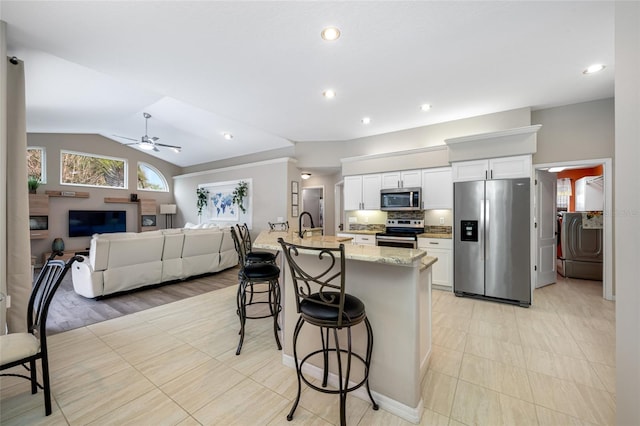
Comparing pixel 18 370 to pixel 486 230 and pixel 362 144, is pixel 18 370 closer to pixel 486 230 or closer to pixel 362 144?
pixel 486 230

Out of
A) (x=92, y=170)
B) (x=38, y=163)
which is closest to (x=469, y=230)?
(x=92, y=170)

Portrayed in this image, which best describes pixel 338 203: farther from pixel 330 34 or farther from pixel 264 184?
pixel 330 34

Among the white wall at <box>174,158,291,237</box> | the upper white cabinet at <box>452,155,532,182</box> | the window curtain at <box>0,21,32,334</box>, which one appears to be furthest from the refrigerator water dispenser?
the window curtain at <box>0,21,32,334</box>

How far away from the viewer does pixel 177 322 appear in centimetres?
302

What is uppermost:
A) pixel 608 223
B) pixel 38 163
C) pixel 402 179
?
pixel 38 163

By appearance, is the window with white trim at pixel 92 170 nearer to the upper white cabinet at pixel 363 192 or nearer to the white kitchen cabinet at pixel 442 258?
the upper white cabinet at pixel 363 192

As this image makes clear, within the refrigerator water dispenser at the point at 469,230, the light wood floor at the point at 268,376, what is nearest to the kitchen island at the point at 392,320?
the light wood floor at the point at 268,376

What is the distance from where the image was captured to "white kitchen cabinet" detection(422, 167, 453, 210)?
14.4 feet

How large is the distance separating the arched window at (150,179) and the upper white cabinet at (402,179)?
25.9ft

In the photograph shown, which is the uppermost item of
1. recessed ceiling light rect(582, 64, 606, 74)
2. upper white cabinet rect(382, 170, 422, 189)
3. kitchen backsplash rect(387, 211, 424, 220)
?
recessed ceiling light rect(582, 64, 606, 74)

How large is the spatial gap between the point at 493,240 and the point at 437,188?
1.23 m

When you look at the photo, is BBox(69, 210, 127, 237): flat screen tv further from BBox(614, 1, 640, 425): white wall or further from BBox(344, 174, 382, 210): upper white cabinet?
BBox(614, 1, 640, 425): white wall

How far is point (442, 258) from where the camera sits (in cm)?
421

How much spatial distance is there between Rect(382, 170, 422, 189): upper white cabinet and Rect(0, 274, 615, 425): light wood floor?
237 cm
